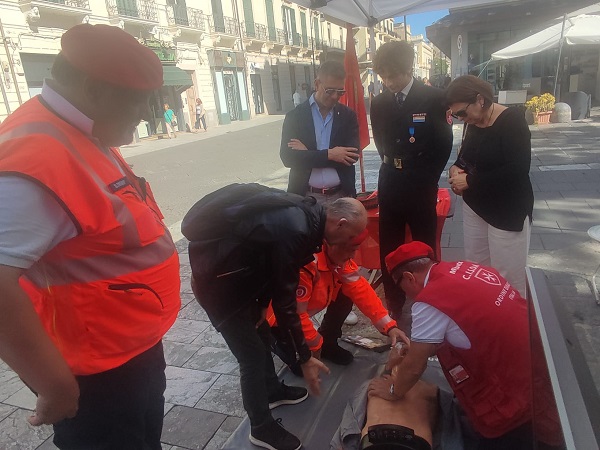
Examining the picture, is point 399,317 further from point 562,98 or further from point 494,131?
point 562,98

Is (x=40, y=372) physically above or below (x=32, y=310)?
below

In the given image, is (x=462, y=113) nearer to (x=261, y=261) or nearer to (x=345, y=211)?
(x=345, y=211)

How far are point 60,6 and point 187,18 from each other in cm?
791

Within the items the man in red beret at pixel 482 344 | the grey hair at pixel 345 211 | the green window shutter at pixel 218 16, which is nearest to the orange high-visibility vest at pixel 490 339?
the man in red beret at pixel 482 344

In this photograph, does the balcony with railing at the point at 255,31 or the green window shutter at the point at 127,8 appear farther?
the balcony with railing at the point at 255,31

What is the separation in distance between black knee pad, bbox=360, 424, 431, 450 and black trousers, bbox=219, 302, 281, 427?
53 centimetres

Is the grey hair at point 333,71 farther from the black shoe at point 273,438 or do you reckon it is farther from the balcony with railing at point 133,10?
the balcony with railing at point 133,10

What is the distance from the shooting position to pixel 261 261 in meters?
Answer: 1.78

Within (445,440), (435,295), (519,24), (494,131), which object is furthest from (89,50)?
(519,24)

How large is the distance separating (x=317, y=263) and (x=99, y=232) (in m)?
1.28

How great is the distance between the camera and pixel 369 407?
80.4 inches

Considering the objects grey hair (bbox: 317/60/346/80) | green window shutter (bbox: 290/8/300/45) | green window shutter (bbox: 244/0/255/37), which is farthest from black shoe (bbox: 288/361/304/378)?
green window shutter (bbox: 290/8/300/45)

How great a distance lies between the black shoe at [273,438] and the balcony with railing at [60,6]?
18109mm

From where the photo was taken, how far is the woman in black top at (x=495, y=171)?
100 inches
